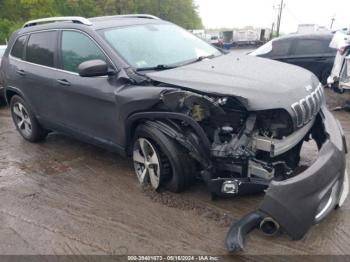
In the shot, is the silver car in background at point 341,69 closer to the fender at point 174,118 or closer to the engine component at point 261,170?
the engine component at point 261,170

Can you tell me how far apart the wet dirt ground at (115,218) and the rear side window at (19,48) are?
185 centimetres

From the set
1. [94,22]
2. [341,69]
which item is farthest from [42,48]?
[341,69]

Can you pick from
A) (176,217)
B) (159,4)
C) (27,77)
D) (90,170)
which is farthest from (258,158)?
(159,4)

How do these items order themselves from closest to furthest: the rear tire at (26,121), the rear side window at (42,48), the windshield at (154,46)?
the windshield at (154,46) < the rear side window at (42,48) < the rear tire at (26,121)

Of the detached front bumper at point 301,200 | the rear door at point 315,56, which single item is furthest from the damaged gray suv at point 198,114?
the rear door at point 315,56

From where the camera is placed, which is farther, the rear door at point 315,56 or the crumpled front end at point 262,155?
the rear door at point 315,56

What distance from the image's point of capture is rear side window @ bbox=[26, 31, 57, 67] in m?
4.88

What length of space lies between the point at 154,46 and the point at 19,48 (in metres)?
2.57

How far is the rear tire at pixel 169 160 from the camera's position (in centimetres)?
358

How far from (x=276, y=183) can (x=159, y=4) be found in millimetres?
63802

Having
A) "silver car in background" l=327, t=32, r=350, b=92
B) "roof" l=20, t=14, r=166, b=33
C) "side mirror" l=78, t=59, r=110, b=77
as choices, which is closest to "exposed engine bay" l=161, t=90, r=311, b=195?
"side mirror" l=78, t=59, r=110, b=77

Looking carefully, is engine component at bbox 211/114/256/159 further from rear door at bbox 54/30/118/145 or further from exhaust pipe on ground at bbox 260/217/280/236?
rear door at bbox 54/30/118/145

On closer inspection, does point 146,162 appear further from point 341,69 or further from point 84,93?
point 341,69

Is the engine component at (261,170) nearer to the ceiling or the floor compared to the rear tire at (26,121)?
nearer to the ceiling
